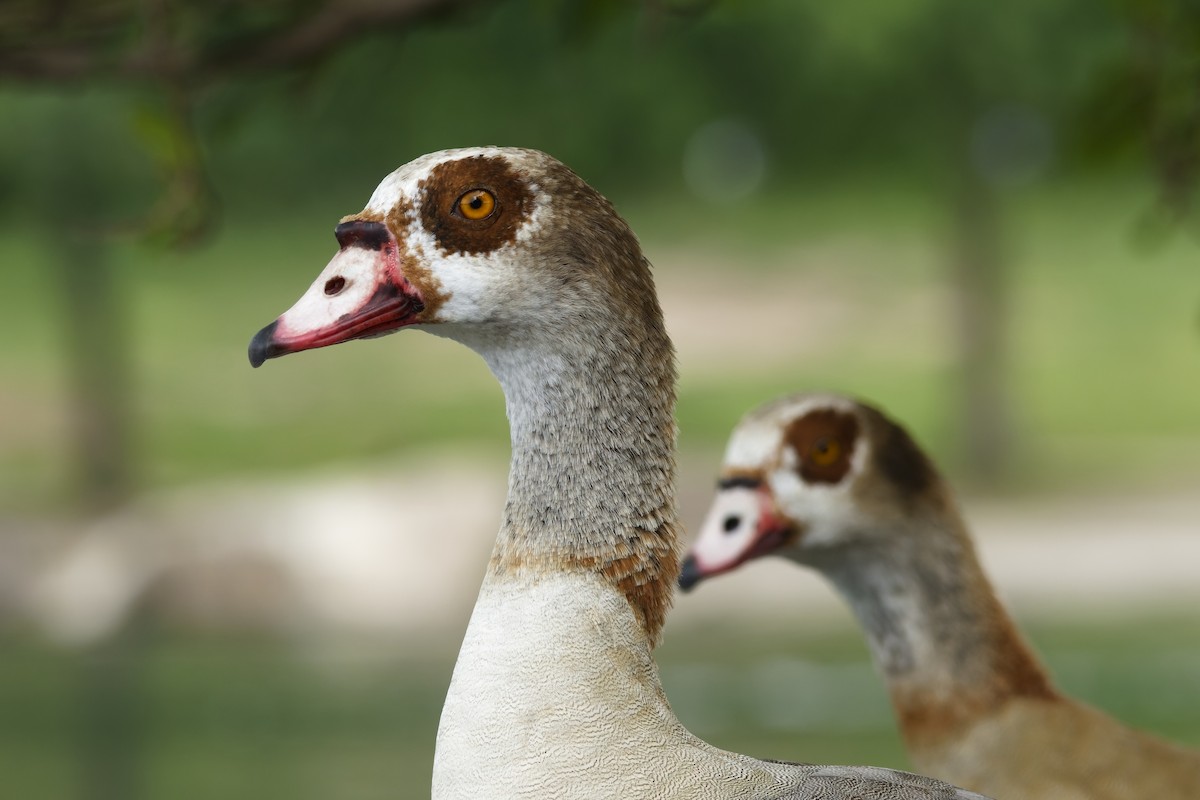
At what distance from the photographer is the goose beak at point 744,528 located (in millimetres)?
1729

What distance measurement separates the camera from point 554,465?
1135 millimetres

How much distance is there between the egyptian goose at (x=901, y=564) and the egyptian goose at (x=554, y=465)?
1.77 feet

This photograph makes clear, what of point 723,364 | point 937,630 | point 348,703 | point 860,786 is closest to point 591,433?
point 860,786

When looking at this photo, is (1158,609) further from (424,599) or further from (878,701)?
(424,599)

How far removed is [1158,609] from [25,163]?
5.49 metres

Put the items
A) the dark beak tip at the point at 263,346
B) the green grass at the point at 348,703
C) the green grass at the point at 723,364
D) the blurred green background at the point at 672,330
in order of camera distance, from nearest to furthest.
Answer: the dark beak tip at the point at 263,346, the green grass at the point at 348,703, the blurred green background at the point at 672,330, the green grass at the point at 723,364

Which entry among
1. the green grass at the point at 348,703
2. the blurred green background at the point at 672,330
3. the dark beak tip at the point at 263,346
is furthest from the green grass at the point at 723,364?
the dark beak tip at the point at 263,346

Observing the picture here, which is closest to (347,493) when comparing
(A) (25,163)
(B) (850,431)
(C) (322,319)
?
(A) (25,163)

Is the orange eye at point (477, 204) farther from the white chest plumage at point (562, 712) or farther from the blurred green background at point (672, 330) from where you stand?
the blurred green background at point (672, 330)

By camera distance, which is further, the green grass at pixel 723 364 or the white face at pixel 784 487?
the green grass at pixel 723 364

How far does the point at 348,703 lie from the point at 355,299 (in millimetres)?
4737

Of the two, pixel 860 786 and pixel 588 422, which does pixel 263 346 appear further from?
pixel 860 786

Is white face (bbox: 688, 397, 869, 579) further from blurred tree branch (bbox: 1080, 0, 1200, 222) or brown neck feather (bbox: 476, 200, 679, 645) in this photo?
brown neck feather (bbox: 476, 200, 679, 645)

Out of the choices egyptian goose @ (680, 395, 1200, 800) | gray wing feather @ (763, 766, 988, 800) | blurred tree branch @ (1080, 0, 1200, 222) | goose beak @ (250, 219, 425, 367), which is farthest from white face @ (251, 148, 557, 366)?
blurred tree branch @ (1080, 0, 1200, 222)
